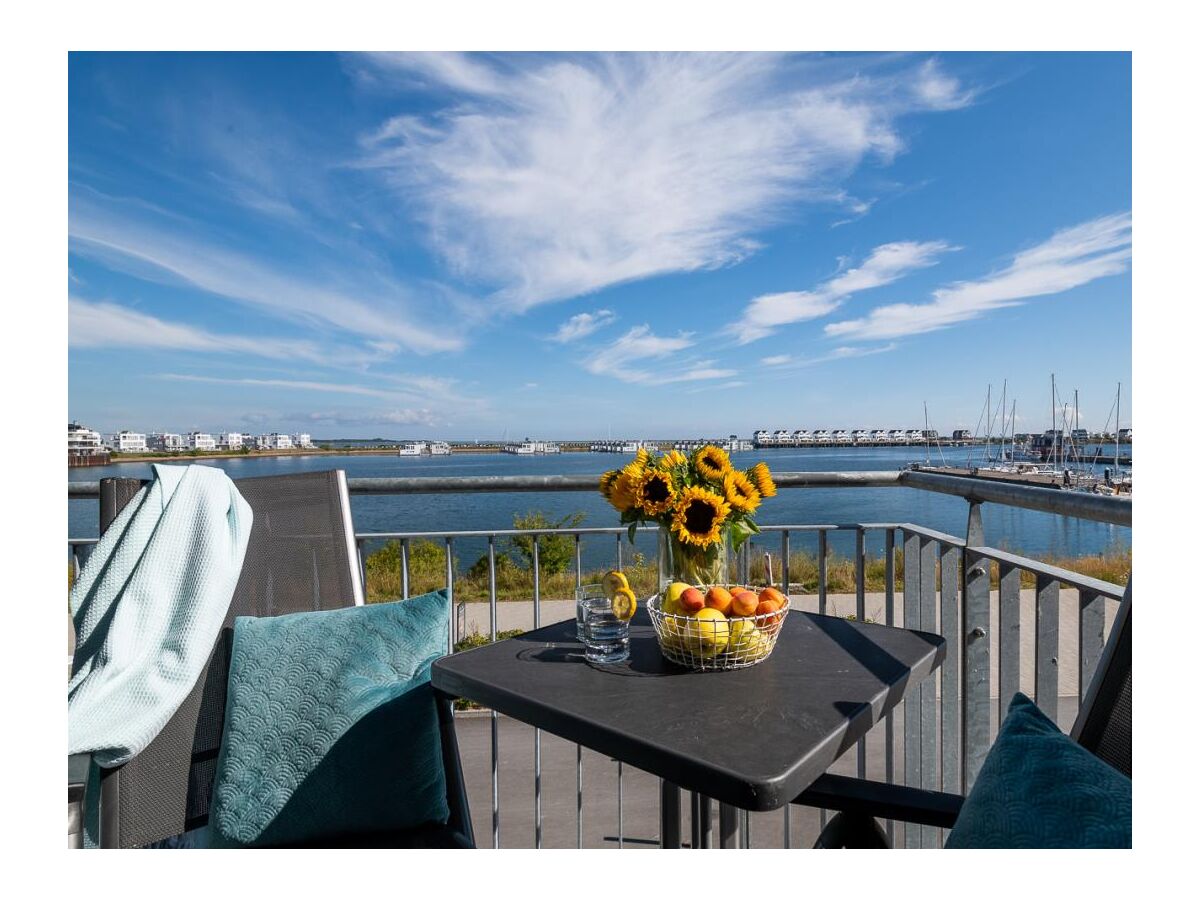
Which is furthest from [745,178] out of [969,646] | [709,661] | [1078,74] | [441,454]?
[441,454]

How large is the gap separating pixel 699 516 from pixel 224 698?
1231mm

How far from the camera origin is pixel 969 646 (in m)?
1.79

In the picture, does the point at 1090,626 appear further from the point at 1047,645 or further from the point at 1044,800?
the point at 1044,800

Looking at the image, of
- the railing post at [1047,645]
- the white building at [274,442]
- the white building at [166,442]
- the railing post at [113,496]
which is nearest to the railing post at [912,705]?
the railing post at [1047,645]

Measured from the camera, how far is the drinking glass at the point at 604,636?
1.26m

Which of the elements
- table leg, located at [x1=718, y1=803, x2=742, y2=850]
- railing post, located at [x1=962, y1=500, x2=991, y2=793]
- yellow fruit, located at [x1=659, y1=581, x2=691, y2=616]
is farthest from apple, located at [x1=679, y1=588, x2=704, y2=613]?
railing post, located at [x1=962, y1=500, x2=991, y2=793]

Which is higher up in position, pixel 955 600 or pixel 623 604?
pixel 623 604

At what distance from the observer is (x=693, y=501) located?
1341 mm

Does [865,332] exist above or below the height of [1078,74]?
above

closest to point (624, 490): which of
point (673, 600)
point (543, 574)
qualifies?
point (673, 600)

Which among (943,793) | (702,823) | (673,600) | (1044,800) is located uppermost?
(673,600)

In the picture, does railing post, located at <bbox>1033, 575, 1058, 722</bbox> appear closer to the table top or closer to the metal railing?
the metal railing

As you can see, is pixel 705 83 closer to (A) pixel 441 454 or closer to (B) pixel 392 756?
(B) pixel 392 756
